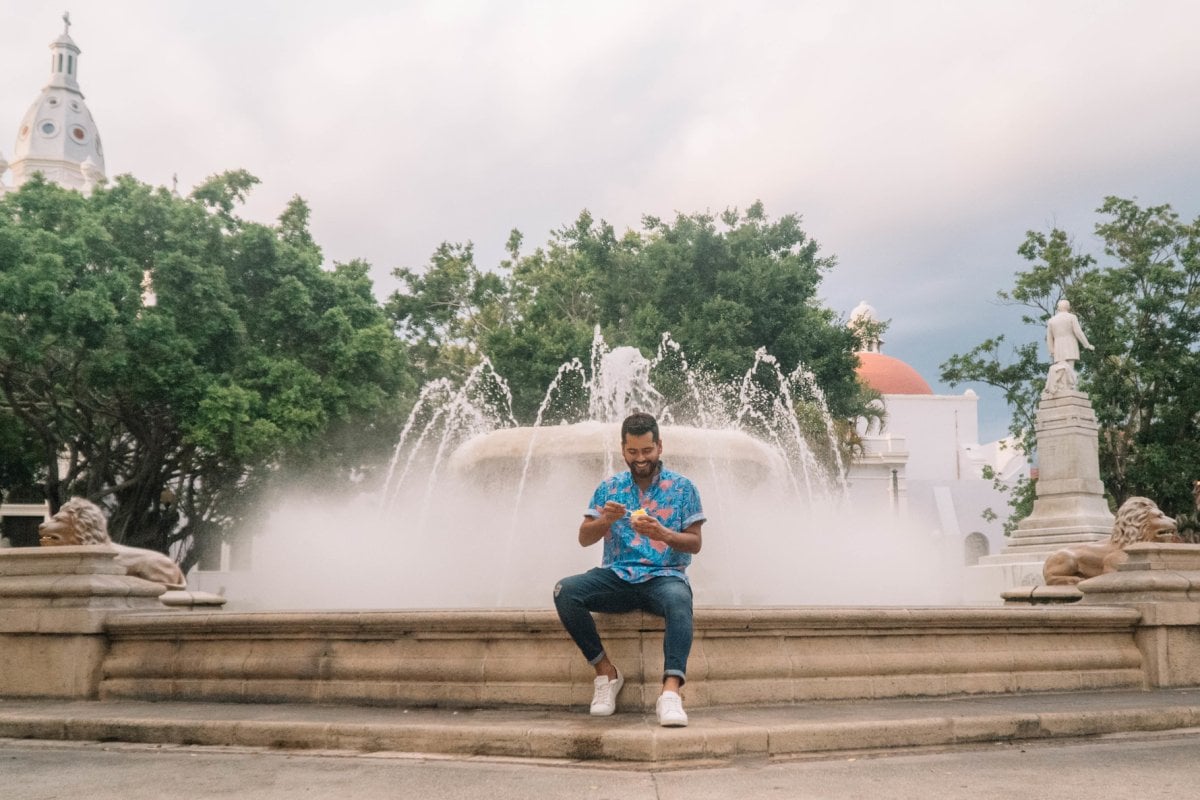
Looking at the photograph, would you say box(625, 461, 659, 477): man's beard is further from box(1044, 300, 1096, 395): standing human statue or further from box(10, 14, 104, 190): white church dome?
box(10, 14, 104, 190): white church dome

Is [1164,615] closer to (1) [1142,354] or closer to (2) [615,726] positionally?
(2) [615,726]

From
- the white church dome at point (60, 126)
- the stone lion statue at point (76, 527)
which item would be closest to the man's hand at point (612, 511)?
the stone lion statue at point (76, 527)

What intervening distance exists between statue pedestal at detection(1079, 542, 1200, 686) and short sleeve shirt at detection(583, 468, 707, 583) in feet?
10.9

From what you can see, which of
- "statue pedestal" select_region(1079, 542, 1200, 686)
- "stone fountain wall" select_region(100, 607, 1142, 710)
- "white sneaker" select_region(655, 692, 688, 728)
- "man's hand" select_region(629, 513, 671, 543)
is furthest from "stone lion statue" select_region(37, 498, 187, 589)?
"statue pedestal" select_region(1079, 542, 1200, 686)

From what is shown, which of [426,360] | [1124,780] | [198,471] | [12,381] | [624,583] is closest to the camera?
[1124,780]

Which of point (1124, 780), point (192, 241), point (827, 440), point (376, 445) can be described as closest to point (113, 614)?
point (1124, 780)

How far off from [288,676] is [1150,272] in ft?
84.8

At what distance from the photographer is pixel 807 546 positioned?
12.0 meters

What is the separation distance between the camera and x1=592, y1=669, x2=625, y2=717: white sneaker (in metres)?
5.17

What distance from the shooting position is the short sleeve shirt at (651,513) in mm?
5340

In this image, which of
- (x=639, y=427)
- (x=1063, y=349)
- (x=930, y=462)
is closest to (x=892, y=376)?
(x=930, y=462)

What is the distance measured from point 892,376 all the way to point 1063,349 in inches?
1321

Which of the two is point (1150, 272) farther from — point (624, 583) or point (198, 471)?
point (624, 583)

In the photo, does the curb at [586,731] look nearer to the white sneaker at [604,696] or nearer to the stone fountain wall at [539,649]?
the white sneaker at [604,696]
